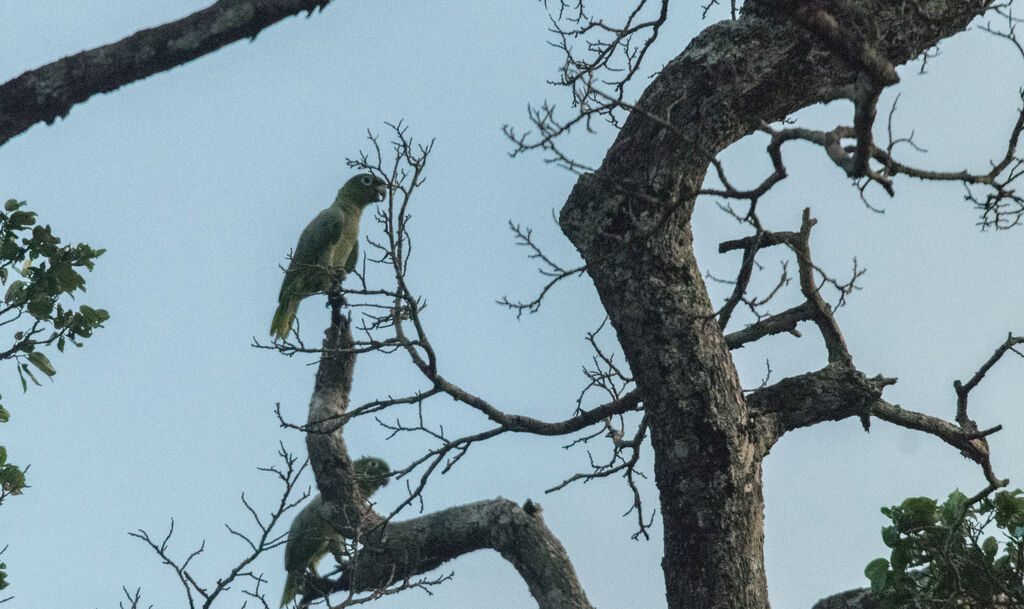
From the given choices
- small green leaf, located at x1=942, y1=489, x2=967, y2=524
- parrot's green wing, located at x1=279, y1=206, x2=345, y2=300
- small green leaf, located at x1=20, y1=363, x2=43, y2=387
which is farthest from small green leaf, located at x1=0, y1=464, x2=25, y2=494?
parrot's green wing, located at x1=279, y1=206, x2=345, y2=300

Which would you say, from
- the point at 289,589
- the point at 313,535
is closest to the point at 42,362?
the point at 313,535

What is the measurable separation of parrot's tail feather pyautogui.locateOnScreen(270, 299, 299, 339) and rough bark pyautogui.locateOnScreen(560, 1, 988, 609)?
14.7ft

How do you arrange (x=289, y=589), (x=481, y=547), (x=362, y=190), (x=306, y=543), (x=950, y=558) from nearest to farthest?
(x=950, y=558) → (x=481, y=547) → (x=306, y=543) → (x=289, y=589) → (x=362, y=190)

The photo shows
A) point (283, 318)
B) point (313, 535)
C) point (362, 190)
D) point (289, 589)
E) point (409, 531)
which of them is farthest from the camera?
point (362, 190)

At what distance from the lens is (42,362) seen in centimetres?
433

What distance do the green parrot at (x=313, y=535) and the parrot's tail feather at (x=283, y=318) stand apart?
4.65 ft

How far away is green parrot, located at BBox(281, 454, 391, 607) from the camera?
22.4ft

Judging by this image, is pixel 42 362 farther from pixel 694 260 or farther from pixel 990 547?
pixel 990 547

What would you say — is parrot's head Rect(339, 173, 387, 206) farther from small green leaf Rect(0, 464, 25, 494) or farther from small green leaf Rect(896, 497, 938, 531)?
small green leaf Rect(896, 497, 938, 531)

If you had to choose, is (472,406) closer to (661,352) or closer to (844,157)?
(661,352)

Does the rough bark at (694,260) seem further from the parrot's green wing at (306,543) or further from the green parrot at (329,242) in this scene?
the green parrot at (329,242)

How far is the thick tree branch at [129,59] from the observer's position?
8.55ft

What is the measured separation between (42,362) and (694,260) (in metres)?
2.93

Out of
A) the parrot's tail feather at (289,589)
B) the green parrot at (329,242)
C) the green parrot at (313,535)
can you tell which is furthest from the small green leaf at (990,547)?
the green parrot at (329,242)
